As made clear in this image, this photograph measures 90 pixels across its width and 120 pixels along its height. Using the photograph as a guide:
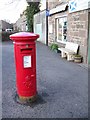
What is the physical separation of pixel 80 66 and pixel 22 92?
15.0ft

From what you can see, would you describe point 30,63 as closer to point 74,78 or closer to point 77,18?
point 74,78

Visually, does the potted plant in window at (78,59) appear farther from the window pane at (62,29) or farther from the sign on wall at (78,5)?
the window pane at (62,29)

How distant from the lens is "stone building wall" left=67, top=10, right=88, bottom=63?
9.12 meters

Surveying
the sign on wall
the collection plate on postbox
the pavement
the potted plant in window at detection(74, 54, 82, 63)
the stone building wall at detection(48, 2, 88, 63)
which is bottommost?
the pavement

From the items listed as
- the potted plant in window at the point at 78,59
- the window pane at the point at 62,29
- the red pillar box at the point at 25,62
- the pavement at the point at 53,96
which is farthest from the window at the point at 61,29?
the red pillar box at the point at 25,62

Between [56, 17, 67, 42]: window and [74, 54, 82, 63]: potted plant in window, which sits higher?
[56, 17, 67, 42]: window

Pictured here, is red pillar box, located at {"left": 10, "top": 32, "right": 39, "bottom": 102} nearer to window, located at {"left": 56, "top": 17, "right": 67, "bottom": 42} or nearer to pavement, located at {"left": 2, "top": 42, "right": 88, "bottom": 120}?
pavement, located at {"left": 2, "top": 42, "right": 88, "bottom": 120}

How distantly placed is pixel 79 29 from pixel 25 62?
232 inches

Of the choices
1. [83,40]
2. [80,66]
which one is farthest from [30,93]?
[83,40]

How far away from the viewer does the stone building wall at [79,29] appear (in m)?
9.12

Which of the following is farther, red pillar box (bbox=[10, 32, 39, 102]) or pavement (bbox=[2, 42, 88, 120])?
red pillar box (bbox=[10, 32, 39, 102])

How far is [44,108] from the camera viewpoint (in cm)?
438

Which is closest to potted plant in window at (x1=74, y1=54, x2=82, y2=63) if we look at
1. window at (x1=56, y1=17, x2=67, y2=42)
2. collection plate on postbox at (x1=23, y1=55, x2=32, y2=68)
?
window at (x1=56, y1=17, x2=67, y2=42)

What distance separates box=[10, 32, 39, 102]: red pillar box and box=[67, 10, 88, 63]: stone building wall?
195 inches
